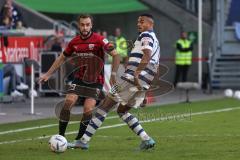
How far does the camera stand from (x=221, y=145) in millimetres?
13125

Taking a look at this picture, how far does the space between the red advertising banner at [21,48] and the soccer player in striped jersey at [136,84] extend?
12.1 metres

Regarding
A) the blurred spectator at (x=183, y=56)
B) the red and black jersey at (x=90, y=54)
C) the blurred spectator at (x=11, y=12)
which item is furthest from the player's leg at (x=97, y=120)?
the blurred spectator at (x=183, y=56)

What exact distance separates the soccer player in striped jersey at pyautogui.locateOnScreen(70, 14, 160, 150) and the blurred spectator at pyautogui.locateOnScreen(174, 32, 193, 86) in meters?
16.5

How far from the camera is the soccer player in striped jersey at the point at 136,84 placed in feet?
40.2

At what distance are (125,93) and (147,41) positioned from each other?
Answer: 929 millimetres

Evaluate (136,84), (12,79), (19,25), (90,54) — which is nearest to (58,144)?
(136,84)

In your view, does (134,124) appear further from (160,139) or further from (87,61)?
(160,139)

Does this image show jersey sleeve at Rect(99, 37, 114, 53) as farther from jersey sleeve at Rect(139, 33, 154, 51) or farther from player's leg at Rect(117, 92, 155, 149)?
player's leg at Rect(117, 92, 155, 149)

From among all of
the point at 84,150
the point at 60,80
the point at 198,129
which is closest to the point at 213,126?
the point at 198,129

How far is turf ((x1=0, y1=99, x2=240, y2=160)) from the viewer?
470 inches

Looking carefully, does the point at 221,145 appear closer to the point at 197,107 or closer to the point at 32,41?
the point at 197,107

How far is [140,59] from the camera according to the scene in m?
12.4

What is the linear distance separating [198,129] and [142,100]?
10.9ft

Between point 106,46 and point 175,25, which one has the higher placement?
point 106,46
